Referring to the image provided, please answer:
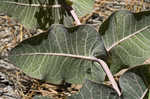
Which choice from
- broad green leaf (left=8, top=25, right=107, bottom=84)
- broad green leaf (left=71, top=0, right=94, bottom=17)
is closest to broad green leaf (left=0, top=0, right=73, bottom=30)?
broad green leaf (left=71, top=0, right=94, bottom=17)

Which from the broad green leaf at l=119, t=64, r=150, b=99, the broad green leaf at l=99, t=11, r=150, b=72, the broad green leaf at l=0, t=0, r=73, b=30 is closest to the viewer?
the broad green leaf at l=119, t=64, r=150, b=99

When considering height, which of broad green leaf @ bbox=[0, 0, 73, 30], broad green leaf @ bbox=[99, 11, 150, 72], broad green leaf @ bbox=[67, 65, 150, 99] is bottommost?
broad green leaf @ bbox=[67, 65, 150, 99]

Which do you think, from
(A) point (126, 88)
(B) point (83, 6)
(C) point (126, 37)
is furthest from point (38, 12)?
(A) point (126, 88)

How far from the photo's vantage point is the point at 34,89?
1.18 metres

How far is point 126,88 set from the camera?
1.54 feet

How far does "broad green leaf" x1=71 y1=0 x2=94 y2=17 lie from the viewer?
71 centimetres

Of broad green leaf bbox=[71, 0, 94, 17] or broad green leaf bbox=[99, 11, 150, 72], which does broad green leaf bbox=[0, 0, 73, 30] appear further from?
broad green leaf bbox=[99, 11, 150, 72]

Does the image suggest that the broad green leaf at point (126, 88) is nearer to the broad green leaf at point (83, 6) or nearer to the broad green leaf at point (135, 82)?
the broad green leaf at point (135, 82)

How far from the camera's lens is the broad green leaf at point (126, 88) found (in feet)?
1.52

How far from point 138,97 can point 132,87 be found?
2cm

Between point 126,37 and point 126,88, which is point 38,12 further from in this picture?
point 126,88

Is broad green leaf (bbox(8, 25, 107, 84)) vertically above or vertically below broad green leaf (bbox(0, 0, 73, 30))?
below

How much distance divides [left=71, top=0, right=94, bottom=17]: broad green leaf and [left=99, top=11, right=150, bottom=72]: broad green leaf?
135mm

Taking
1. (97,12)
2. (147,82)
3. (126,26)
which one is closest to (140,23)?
(126,26)
